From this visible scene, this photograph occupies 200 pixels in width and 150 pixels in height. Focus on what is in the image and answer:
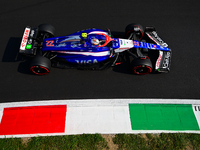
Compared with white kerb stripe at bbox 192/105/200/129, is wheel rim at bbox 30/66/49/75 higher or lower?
higher

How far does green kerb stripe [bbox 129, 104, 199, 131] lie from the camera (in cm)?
659

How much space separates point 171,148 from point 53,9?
9.71 metres

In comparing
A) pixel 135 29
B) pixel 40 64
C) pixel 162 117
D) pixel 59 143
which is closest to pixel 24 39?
pixel 40 64

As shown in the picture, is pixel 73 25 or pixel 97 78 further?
pixel 73 25

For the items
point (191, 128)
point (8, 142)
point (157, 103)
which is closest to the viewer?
point (8, 142)

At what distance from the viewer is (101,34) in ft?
24.4

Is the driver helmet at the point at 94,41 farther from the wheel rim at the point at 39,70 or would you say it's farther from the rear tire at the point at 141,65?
the wheel rim at the point at 39,70

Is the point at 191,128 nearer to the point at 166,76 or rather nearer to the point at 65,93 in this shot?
the point at 166,76

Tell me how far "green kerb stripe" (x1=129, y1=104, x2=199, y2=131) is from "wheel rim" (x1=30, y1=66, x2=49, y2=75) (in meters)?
4.07

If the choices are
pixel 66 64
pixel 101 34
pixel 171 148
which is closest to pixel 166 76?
pixel 171 148

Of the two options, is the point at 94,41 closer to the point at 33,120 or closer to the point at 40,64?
the point at 40,64

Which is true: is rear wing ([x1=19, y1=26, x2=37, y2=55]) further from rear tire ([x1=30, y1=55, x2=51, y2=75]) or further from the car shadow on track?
the car shadow on track

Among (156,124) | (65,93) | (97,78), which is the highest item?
(97,78)

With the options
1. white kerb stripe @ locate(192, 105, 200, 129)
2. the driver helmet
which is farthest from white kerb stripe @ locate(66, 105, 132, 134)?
white kerb stripe @ locate(192, 105, 200, 129)
